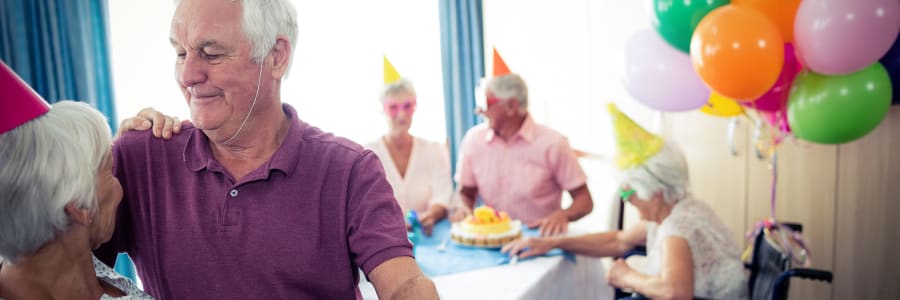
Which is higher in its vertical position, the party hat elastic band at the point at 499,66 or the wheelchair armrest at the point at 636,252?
the party hat elastic band at the point at 499,66

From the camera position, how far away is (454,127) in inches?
180

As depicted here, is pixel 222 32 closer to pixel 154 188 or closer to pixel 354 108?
pixel 154 188

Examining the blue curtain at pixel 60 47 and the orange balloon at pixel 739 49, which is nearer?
the orange balloon at pixel 739 49

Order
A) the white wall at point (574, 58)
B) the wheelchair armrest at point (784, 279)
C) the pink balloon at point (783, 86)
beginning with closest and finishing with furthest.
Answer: the wheelchair armrest at point (784, 279), the pink balloon at point (783, 86), the white wall at point (574, 58)

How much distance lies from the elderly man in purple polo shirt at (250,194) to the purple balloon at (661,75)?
1.55 metres

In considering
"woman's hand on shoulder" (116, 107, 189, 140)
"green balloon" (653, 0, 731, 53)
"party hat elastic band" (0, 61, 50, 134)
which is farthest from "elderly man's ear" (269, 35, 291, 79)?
"green balloon" (653, 0, 731, 53)

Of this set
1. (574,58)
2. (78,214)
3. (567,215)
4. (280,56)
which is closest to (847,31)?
(567,215)

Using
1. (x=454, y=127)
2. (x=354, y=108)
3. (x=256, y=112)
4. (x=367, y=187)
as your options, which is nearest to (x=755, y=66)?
(x=367, y=187)

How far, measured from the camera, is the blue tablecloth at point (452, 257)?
213cm

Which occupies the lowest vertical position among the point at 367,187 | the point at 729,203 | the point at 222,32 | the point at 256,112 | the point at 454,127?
the point at 729,203

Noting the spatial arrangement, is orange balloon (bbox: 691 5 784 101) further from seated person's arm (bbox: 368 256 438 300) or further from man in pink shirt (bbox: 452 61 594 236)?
seated person's arm (bbox: 368 256 438 300)

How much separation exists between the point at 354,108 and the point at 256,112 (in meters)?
2.72

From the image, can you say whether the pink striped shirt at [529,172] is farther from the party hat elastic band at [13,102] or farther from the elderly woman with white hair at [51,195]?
the party hat elastic band at [13,102]

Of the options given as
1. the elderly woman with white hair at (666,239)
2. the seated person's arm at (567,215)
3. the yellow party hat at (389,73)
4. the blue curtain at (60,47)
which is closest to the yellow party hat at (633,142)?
the elderly woman with white hair at (666,239)
